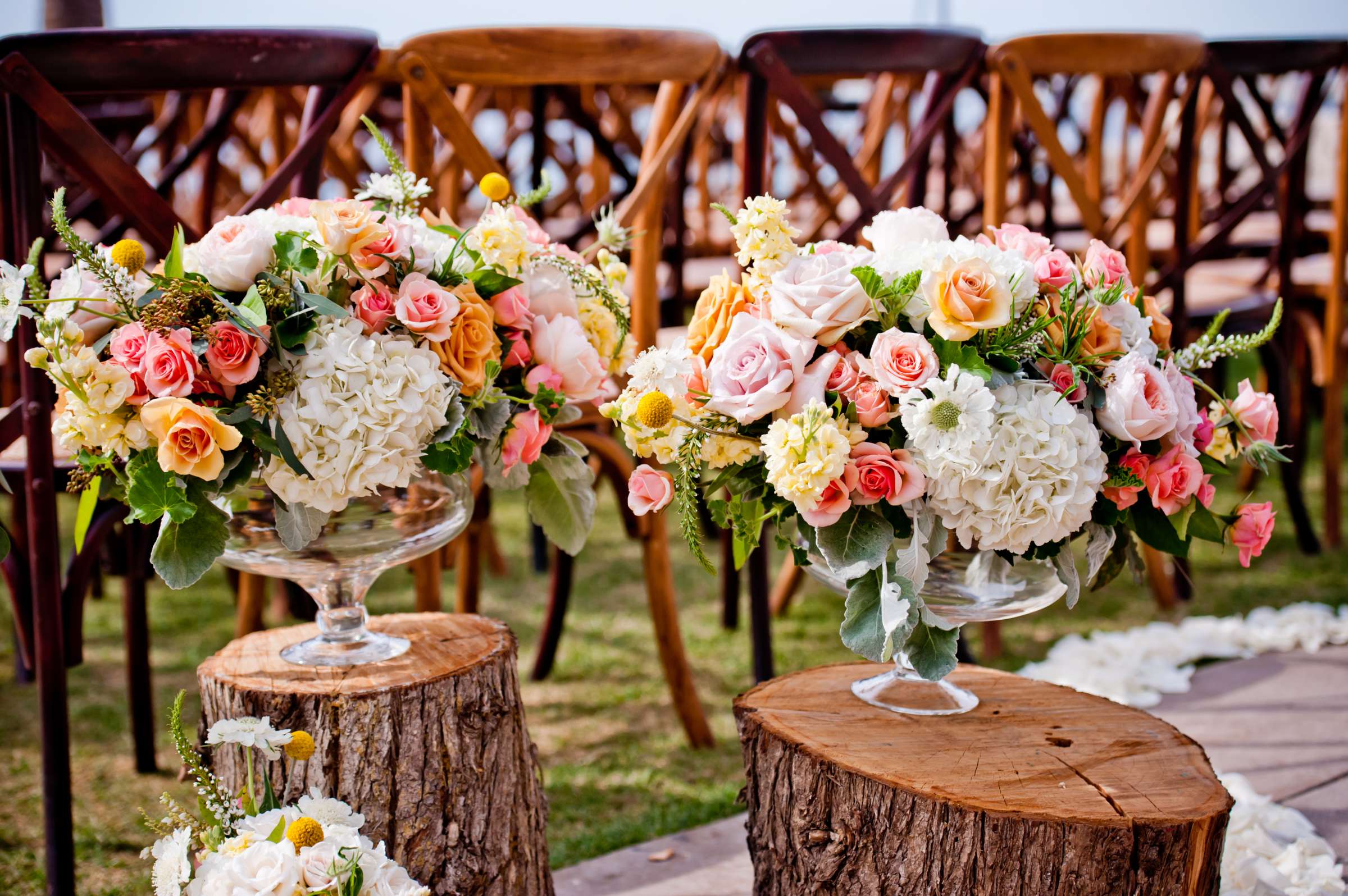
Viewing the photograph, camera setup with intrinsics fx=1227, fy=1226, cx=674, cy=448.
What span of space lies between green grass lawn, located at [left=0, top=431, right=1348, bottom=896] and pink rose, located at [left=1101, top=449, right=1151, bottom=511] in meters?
1.08

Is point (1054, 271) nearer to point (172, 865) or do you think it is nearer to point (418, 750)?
point (418, 750)

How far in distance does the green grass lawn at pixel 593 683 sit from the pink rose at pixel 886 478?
1.03 metres

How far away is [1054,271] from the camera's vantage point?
1284 mm

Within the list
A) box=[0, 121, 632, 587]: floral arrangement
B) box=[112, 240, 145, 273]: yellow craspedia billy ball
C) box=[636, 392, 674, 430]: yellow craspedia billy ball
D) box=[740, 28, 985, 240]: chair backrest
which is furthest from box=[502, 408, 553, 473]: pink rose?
box=[740, 28, 985, 240]: chair backrest

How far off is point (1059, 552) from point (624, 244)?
714mm

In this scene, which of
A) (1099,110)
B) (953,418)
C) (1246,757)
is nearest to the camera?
(953,418)

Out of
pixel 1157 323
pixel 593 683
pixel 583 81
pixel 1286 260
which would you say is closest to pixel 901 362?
pixel 1157 323

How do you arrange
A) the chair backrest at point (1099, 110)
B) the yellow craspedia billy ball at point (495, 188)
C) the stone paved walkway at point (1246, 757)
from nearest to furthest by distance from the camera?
the yellow craspedia billy ball at point (495, 188) < the stone paved walkway at point (1246, 757) < the chair backrest at point (1099, 110)

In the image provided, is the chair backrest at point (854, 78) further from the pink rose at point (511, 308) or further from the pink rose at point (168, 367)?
the pink rose at point (168, 367)

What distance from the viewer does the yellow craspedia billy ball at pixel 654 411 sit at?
1239 millimetres

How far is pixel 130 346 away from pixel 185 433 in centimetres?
11

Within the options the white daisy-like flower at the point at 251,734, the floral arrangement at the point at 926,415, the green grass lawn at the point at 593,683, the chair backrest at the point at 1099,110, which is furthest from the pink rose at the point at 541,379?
the chair backrest at the point at 1099,110

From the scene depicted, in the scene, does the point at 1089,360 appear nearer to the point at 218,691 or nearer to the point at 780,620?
the point at 218,691

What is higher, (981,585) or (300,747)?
(981,585)
